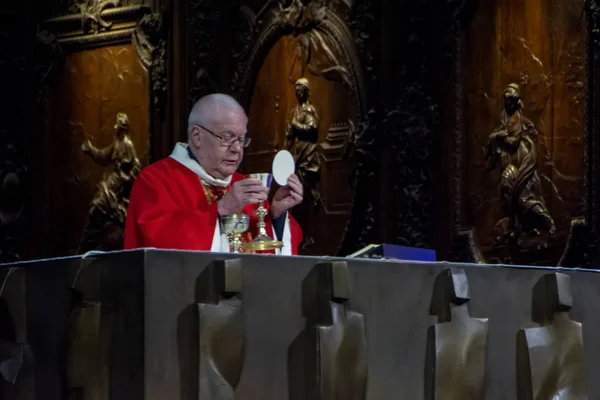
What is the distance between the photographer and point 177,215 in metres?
5.36

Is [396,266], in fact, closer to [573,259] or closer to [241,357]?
[241,357]

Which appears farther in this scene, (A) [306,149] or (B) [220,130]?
(A) [306,149]

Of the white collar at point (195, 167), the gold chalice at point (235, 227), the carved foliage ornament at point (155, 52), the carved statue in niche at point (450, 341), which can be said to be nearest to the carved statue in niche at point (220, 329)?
the carved statue in niche at point (450, 341)

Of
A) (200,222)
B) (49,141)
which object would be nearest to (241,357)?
(200,222)

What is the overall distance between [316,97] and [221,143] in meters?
2.71

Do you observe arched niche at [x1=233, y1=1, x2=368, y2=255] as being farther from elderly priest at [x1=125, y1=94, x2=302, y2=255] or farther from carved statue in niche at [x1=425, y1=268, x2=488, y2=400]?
carved statue in niche at [x1=425, y1=268, x2=488, y2=400]

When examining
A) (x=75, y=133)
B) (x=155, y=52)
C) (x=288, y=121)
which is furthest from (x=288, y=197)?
(x=75, y=133)

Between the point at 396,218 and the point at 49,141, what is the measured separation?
3274mm

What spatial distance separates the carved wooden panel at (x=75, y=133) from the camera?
9.46 m

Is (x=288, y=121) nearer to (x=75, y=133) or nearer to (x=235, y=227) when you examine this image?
(x=75, y=133)

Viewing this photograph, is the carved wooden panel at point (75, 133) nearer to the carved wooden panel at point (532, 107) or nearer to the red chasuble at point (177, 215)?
the carved wooden panel at point (532, 107)

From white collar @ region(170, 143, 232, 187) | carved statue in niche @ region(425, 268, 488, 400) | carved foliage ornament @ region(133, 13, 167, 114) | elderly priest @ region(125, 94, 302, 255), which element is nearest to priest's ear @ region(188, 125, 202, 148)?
elderly priest @ region(125, 94, 302, 255)

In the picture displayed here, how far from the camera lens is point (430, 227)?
7.55 m

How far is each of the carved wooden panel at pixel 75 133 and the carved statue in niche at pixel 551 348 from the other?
585 centimetres
